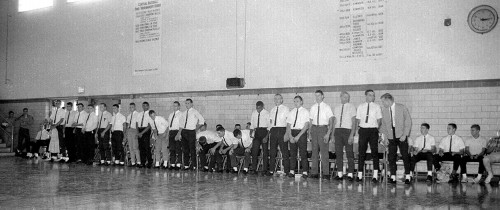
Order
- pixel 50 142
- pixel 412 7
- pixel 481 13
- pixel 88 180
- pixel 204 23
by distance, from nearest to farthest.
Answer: pixel 88 180, pixel 481 13, pixel 412 7, pixel 204 23, pixel 50 142

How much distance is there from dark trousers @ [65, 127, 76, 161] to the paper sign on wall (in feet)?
8.73

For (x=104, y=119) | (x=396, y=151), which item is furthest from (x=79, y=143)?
(x=396, y=151)

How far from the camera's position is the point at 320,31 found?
13.4m

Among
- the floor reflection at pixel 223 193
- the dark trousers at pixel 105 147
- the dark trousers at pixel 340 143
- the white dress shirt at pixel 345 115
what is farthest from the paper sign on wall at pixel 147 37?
the dark trousers at pixel 340 143

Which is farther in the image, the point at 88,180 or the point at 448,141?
the point at 448,141

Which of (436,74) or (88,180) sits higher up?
(436,74)

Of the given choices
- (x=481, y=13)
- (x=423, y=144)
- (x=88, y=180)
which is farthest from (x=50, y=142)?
(x=481, y=13)

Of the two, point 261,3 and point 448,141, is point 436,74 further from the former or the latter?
point 261,3

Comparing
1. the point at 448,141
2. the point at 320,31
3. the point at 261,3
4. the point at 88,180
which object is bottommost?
the point at 88,180

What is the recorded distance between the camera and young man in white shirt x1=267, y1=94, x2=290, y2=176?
1225cm

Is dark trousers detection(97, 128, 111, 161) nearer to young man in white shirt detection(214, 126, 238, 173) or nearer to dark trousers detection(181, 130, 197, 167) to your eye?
dark trousers detection(181, 130, 197, 167)

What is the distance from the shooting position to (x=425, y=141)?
11.7m

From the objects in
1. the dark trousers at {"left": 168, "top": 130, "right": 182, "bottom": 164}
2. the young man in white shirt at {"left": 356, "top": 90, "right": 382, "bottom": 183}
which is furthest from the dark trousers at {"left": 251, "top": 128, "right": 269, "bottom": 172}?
the young man in white shirt at {"left": 356, "top": 90, "right": 382, "bottom": 183}

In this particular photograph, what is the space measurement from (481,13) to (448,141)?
→ 8.91 ft
